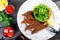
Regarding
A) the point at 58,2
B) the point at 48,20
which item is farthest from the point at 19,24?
the point at 58,2

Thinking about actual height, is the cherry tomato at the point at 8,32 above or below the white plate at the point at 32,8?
below

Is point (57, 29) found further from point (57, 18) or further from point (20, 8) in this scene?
point (20, 8)

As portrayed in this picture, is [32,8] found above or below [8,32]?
above

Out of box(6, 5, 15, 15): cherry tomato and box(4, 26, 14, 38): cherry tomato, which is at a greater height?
box(6, 5, 15, 15): cherry tomato

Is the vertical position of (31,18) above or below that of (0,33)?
above

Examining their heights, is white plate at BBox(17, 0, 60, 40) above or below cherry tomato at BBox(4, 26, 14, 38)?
above

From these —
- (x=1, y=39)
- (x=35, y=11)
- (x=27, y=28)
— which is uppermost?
(x=35, y=11)

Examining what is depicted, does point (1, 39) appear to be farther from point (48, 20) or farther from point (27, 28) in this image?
point (48, 20)

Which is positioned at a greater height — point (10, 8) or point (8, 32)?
point (10, 8)

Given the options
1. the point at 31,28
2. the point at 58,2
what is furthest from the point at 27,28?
the point at 58,2
